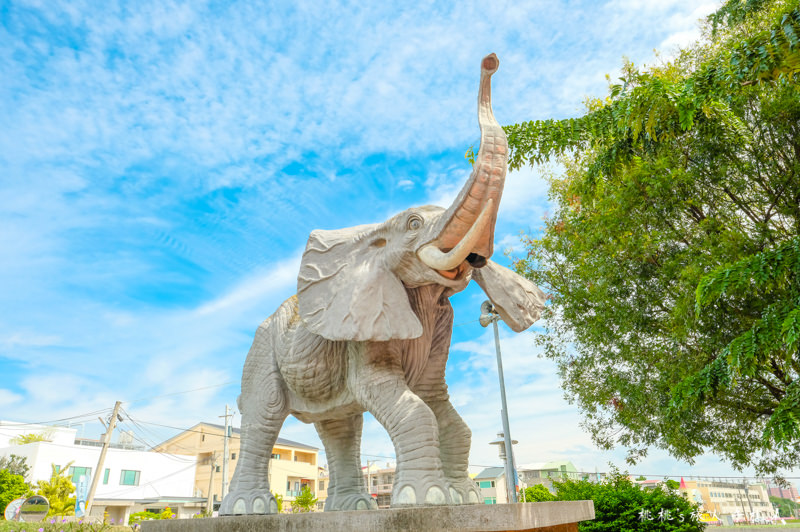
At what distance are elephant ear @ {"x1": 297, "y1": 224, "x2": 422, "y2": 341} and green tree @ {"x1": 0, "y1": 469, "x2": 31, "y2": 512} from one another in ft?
64.4

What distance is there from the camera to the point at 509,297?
3049mm

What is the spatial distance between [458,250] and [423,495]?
1158mm

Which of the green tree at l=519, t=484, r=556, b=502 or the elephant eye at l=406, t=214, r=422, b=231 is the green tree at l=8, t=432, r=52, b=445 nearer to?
the green tree at l=519, t=484, r=556, b=502

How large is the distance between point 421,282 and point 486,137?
86 cm

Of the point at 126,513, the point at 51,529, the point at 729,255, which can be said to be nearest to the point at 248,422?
the point at 51,529

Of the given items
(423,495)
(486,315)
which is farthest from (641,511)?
(423,495)

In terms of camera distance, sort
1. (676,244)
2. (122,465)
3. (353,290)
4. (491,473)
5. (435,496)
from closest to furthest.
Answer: (435,496), (353,290), (676,244), (122,465), (491,473)

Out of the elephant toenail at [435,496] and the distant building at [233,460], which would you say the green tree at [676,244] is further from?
the distant building at [233,460]

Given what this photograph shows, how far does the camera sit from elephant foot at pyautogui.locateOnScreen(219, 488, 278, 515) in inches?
125

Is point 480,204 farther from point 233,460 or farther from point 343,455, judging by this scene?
point 233,460

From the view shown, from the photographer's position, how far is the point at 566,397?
10406 mm

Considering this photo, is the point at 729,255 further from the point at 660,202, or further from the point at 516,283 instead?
the point at 516,283

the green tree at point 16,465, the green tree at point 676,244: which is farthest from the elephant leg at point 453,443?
the green tree at point 16,465

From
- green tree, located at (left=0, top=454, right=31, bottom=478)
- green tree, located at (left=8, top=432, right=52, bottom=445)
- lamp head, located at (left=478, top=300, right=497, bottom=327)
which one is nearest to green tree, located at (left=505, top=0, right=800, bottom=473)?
lamp head, located at (left=478, top=300, right=497, bottom=327)
